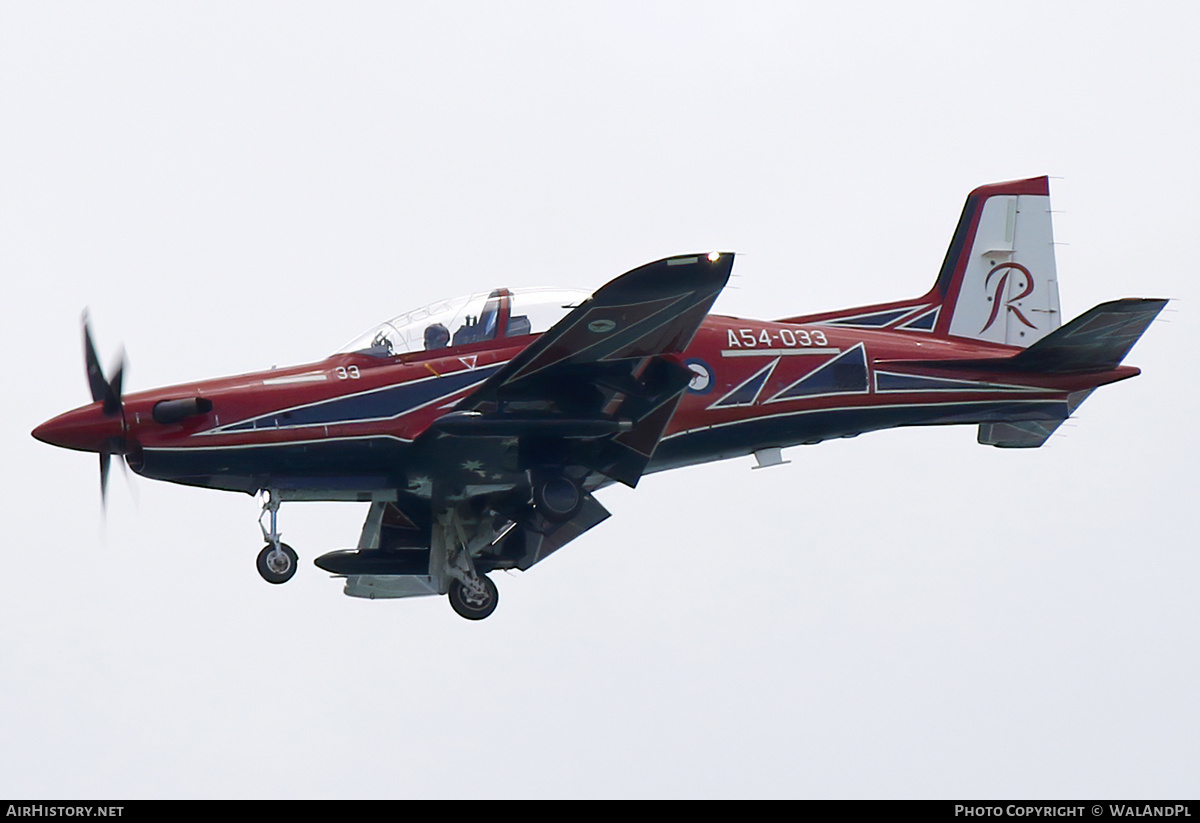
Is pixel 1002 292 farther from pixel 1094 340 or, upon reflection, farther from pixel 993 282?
pixel 1094 340

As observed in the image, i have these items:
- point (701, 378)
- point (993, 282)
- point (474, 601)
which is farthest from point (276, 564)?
point (993, 282)

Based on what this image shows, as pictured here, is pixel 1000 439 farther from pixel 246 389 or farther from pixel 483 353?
pixel 246 389

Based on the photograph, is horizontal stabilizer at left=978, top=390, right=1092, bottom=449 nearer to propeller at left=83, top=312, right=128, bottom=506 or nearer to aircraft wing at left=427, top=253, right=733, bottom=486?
aircraft wing at left=427, top=253, right=733, bottom=486

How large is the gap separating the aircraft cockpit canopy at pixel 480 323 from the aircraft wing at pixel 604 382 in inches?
32.3

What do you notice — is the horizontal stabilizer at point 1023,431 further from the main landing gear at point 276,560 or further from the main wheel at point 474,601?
the main landing gear at point 276,560

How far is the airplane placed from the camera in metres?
18.7

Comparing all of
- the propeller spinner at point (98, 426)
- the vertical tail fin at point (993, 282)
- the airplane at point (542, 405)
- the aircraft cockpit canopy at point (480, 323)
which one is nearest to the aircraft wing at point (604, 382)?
the airplane at point (542, 405)

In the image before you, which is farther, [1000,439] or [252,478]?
[1000,439]

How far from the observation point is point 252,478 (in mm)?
19250

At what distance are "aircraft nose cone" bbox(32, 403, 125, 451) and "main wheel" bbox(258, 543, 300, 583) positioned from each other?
6.46ft

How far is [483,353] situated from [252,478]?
9.37 ft

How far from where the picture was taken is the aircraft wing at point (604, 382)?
59.3 feet

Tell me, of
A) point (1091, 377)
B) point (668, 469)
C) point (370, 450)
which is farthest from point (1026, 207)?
point (370, 450)

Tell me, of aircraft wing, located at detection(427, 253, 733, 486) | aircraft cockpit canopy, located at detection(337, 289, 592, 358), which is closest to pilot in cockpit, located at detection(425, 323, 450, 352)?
aircraft cockpit canopy, located at detection(337, 289, 592, 358)
